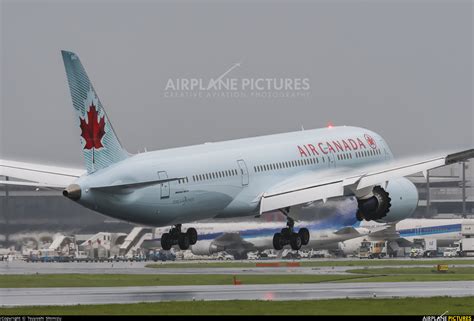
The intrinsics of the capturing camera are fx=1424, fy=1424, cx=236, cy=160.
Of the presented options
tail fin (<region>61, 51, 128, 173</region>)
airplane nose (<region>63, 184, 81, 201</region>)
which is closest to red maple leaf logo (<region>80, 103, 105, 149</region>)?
tail fin (<region>61, 51, 128, 173</region>)

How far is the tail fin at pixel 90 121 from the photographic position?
6962 cm

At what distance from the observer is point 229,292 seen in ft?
277

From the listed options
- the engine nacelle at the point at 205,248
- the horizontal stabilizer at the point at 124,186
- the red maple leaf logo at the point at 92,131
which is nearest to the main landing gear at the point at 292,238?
the horizontal stabilizer at the point at 124,186

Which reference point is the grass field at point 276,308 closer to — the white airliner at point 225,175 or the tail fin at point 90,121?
the white airliner at point 225,175

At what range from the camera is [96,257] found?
110 meters

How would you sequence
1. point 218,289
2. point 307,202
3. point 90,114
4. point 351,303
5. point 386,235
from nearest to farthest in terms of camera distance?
point 90,114 < point 351,303 < point 307,202 < point 218,289 < point 386,235

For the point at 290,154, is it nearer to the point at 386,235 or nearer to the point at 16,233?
the point at 16,233

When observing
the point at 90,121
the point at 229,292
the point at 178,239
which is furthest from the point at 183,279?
the point at 90,121

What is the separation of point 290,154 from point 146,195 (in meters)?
13.7

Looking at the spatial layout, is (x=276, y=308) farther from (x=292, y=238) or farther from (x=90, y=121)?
(x=90, y=121)

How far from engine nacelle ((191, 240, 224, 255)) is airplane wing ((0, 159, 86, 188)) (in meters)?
39.7

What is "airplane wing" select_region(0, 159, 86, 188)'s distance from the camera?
7888 cm

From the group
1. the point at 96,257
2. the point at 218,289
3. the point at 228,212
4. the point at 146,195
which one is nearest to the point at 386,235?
the point at 96,257

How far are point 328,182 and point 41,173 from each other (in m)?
16.1
